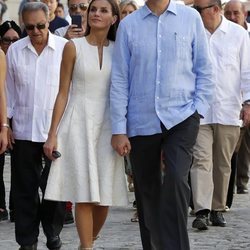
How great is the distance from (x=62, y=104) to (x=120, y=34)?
667mm

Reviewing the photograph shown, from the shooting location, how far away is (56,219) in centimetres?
892

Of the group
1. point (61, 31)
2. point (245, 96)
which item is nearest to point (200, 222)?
point (245, 96)

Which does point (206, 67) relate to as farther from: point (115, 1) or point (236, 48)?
point (236, 48)

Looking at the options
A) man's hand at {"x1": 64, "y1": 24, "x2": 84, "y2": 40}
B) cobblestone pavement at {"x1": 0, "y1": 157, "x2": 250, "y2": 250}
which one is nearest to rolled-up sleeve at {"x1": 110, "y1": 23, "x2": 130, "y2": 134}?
cobblestone pavement at {"x1": 0, "y1": 157, "x2": 250, "y2": 250}

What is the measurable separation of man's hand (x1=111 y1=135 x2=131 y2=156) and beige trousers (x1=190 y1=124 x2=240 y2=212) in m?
2.47

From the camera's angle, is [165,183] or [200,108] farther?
[200,108]

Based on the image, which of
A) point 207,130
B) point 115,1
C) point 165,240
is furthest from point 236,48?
point 165,240

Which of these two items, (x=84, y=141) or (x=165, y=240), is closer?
(x=165, y=240)

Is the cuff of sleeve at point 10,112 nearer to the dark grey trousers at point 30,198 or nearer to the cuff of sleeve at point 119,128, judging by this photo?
the dark grey trousers at point 30,198

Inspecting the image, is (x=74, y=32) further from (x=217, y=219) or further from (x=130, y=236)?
(x=217, y=219)

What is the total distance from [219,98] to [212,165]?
0.61 m

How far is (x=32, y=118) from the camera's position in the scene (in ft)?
29.7

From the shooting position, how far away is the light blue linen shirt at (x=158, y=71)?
7.59 m

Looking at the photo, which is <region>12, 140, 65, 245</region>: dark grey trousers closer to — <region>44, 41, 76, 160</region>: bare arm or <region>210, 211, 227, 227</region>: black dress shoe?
<region>44, 41, 76, 160</region>: bare arm
